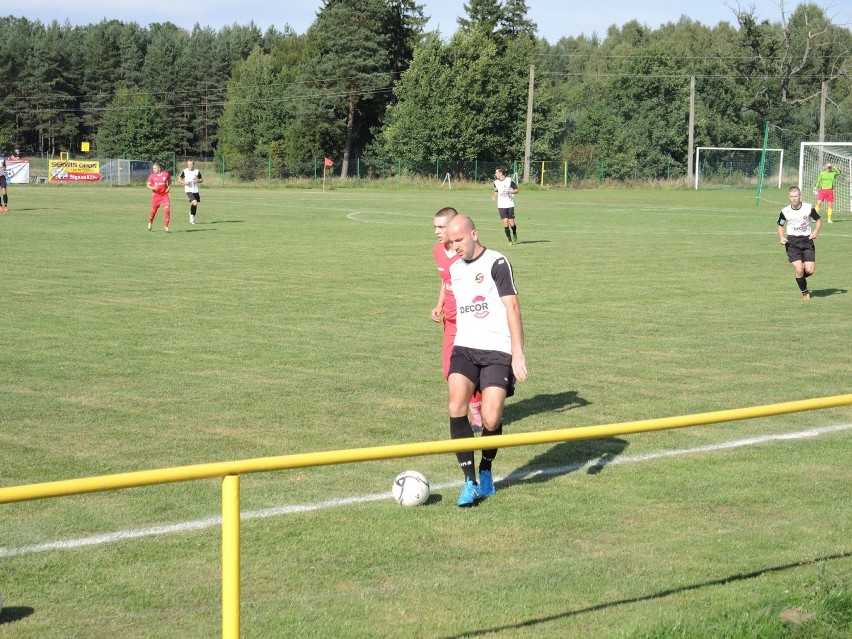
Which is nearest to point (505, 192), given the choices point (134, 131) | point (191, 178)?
point (191, 178)

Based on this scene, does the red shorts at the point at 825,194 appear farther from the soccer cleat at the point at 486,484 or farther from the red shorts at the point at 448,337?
the soccer cleat at the point at 486,484

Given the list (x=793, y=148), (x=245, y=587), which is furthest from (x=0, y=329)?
(x=793, y=148)

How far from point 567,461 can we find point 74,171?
7279 centimetres

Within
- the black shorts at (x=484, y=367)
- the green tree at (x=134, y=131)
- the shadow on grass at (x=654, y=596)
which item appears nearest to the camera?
the shadow on grass at (x=654, y=596)

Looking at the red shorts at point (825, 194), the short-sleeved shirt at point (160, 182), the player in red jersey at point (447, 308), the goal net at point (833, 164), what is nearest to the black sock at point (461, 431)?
the player in red jersey at point (447, 308)

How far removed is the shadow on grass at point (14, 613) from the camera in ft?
16.2

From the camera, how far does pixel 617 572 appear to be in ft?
18.4

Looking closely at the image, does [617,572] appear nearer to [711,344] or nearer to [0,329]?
[711,344]

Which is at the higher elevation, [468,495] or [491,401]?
[491,401]

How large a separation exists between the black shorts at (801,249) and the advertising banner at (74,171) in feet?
213

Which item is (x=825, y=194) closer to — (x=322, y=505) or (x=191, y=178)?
(x=191, y=178)

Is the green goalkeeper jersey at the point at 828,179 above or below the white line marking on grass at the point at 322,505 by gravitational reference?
above

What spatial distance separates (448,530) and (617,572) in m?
1.13

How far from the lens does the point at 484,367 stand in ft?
23.6
